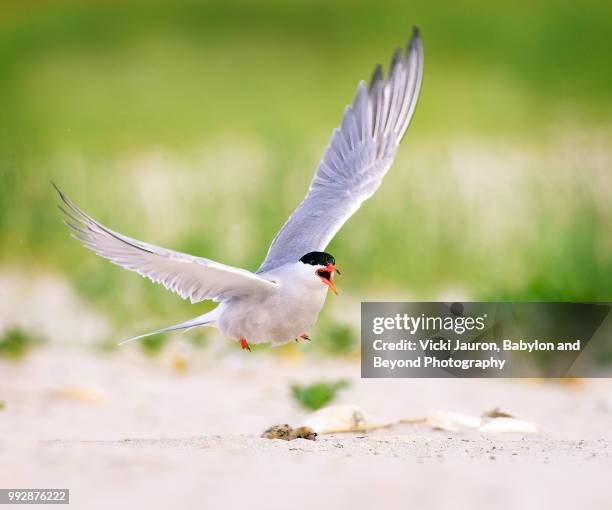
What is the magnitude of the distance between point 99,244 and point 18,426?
3.00 ft

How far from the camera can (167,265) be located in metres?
2.74

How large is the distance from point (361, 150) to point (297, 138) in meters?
1.46

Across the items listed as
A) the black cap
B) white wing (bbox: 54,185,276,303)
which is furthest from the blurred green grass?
white wing (bbox: 54,185,276,303)

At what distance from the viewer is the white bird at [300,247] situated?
8.79ft

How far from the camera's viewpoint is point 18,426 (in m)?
3.31

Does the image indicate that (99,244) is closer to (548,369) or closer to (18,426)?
(18,426)

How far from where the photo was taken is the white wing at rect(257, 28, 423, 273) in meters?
3.33

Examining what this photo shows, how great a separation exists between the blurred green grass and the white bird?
1.10 metres

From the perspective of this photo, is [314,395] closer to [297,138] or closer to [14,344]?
[14,344]

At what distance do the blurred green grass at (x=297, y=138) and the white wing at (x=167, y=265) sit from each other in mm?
1733

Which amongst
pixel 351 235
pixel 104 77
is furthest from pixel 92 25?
A: pixel 351 235

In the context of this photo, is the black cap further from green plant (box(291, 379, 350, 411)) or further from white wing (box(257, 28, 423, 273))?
green plant (box(291, 379, 350, 411))

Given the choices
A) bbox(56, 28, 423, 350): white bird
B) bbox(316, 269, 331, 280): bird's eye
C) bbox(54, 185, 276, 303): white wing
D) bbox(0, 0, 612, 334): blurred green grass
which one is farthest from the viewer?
bbox(0, 0, 612, 334): blurred green grass

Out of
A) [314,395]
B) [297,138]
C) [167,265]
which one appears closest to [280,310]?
[167,265]
